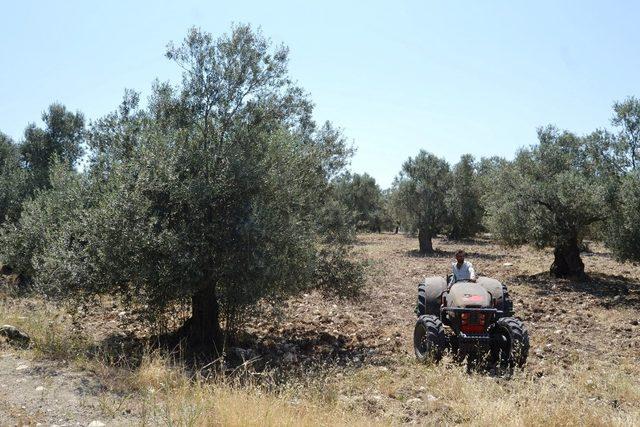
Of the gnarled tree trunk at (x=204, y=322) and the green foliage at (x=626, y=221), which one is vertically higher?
the green foliage at (x=626, y=221)

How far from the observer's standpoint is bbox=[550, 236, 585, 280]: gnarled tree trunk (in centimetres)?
2428

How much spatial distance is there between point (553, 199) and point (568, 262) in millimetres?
3813

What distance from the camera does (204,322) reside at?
1145 centimetres

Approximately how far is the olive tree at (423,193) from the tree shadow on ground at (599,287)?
16945 millimetres

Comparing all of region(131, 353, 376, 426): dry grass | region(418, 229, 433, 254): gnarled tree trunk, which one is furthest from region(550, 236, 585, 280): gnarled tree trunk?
region(131, 353, 376, 426): dry grass

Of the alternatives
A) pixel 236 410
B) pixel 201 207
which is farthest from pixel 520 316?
pixel 236 410

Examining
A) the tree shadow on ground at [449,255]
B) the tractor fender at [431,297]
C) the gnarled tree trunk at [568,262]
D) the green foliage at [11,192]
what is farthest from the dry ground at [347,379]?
the tree shadow on ground at [449,255]

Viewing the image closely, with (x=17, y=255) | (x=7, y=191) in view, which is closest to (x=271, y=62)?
(x=17, y=255)

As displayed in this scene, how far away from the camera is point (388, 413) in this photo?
7.22 m

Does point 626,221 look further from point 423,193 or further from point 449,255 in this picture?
point 423,193

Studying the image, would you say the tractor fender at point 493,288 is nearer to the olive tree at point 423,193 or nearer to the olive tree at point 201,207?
the olive tree at point 201,207

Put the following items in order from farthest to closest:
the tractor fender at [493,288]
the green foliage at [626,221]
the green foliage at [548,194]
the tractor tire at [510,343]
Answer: the green foliage at [548,194]
the green foliage at [626,221]
the tractor fender at [493,288]
the tractor tire at [510,343]

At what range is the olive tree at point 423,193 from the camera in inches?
1692

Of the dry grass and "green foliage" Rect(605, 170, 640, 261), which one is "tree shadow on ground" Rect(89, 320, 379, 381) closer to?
the dry grass
